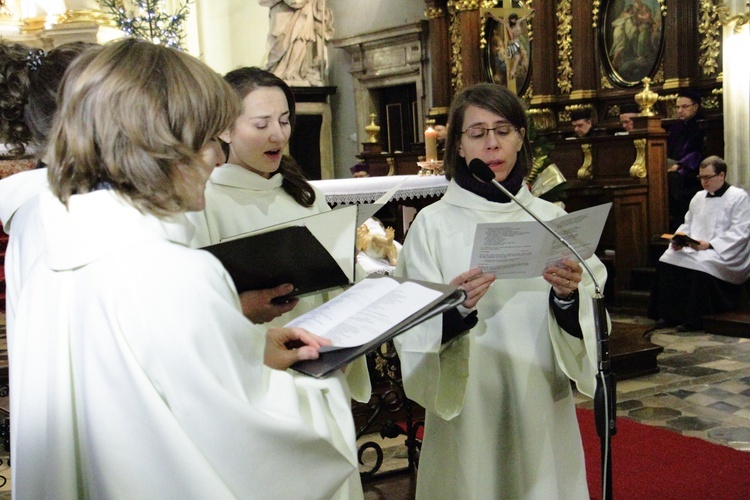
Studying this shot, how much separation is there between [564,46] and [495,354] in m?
10.0

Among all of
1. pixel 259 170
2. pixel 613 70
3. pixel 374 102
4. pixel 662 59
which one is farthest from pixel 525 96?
pixel 259 170

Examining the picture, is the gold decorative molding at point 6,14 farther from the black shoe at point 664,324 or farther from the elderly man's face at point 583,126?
the black shoe at point 664,324

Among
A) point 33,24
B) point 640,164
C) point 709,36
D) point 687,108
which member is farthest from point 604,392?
point 33,24

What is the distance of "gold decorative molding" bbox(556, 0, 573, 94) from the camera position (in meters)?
11.6

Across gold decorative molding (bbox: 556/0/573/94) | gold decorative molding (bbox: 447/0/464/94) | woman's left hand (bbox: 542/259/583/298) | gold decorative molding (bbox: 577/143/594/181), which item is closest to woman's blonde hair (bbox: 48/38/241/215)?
woman's left hand (bbox: 542/259/583/298)

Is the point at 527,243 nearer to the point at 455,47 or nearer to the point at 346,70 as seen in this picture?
the point at 455,47

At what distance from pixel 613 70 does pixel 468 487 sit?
393 inches

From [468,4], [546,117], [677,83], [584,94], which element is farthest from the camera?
[468,4]

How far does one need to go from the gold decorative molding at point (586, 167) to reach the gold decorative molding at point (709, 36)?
5.95 feet

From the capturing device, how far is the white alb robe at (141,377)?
127cm

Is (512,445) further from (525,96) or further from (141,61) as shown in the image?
(525,96)

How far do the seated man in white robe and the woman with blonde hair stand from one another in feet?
22.1

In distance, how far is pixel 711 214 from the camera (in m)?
7.89

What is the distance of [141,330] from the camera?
1.27 m
